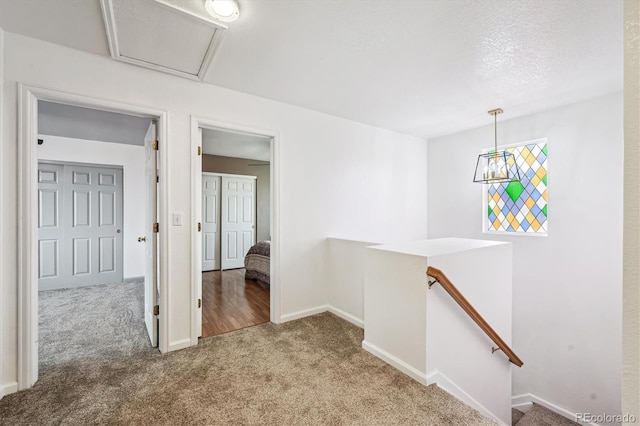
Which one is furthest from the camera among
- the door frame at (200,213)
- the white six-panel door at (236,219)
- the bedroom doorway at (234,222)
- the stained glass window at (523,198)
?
the white six-panel door at (236,219)

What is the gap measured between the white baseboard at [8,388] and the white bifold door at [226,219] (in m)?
3.67

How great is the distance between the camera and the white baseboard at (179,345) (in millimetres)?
2335

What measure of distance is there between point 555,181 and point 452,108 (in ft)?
4.88

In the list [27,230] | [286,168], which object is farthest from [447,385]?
[27,230]

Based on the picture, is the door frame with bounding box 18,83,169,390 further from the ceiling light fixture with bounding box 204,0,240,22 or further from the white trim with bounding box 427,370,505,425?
the white trim with bounding box 427,370,505,425

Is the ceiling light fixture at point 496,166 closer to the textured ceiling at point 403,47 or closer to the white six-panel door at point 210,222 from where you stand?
the textured ceiling at point 403,47

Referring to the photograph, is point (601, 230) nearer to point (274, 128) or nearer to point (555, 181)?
point (555, 181)

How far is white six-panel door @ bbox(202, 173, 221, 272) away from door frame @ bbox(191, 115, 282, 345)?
10.2ft

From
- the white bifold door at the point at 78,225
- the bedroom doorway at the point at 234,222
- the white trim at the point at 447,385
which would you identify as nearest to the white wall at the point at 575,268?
the white trim at the point at 447,385

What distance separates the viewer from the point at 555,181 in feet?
10.6

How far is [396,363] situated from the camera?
81.9 inches

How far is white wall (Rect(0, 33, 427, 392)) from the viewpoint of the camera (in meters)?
1.83

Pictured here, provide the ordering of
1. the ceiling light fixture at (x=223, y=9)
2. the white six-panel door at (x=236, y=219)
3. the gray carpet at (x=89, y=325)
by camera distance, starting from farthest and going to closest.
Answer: the white six-panel door at (x=236, y=219) → the gray carpet at (x=89, y=325) → the ceiling light fixture at (x=223, y=9)

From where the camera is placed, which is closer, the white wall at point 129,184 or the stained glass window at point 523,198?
the stained glass window at point 523,198
